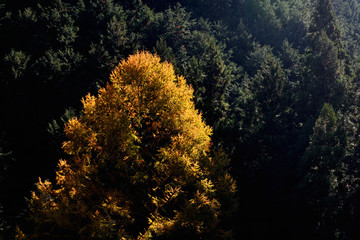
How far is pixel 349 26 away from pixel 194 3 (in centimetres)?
4418

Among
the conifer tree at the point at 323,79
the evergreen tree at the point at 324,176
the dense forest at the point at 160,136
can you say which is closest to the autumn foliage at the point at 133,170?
the dense forest at the point at 160,136

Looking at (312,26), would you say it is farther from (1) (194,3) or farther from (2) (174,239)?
(2) (174,239)

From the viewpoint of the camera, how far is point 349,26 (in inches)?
2992

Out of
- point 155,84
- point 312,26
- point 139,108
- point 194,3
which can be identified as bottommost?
point 139,108

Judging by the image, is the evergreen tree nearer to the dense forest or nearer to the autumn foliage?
the dense forest

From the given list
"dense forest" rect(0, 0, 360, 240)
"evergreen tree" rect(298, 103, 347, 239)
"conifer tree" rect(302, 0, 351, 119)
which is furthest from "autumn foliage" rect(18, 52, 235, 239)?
"conifer tree" rect(302, 0, 351, 119)

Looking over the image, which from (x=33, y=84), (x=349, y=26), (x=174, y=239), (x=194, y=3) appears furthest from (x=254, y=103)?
(x=349, y=26)

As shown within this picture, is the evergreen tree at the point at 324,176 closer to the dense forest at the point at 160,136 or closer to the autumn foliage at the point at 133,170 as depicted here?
the dense forest at the point at 160,136

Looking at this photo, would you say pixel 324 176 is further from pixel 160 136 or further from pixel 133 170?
pixel 133 170

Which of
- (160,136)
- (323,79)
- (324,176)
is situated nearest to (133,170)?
(160,136)

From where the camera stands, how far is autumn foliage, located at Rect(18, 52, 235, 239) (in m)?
16.2

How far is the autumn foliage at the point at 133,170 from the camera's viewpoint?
16250 mm

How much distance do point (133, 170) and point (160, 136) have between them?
2.88 metres

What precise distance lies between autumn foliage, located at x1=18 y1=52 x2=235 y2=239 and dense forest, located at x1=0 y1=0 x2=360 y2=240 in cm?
9
